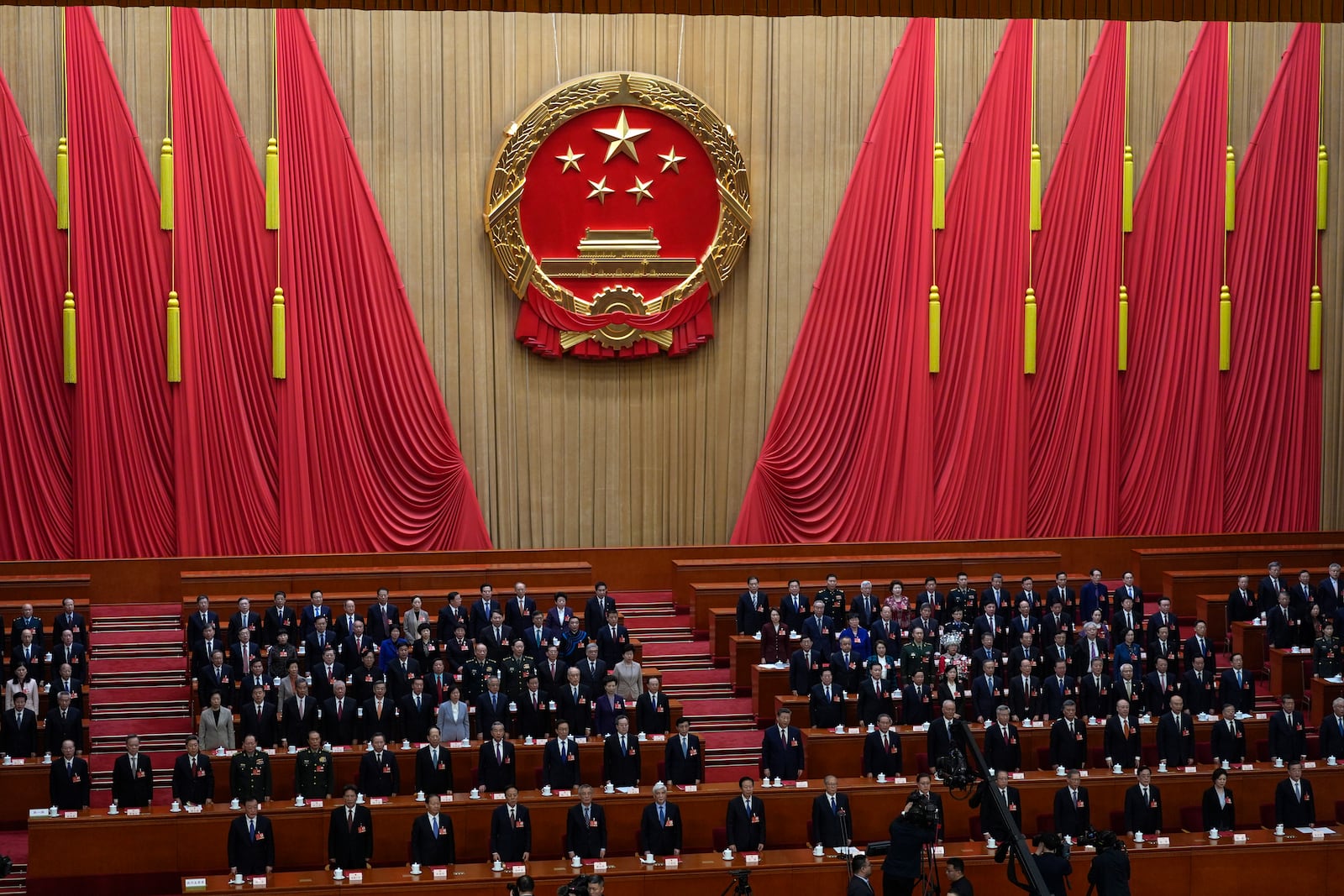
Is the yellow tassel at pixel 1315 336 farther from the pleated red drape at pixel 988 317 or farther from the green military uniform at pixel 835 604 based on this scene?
the green military uniform at pixel 835 604

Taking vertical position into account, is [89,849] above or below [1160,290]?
below

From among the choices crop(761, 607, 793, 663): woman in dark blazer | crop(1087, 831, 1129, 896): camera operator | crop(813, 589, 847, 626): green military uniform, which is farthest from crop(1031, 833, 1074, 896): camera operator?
crop(813, 589, 847, 626): green military uniform

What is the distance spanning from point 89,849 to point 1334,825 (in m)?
7.47

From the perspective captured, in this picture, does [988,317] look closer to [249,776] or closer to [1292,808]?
[1292,808]

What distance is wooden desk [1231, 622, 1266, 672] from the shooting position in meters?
13.0

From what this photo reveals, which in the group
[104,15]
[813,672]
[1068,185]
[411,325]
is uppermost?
[104,15]

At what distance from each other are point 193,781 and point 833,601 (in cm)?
482

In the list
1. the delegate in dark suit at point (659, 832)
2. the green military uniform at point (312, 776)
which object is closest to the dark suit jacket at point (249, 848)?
the green military uniform at point (312, 776)

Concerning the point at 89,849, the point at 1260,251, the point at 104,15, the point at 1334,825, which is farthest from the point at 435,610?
the point at 1260,251

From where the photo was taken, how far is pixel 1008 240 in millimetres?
14781

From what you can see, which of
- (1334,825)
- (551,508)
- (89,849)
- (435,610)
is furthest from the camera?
(551,508)

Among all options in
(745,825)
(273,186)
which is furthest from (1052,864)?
(273,186)

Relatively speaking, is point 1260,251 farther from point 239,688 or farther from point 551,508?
point 239,688

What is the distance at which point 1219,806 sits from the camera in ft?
33.7
